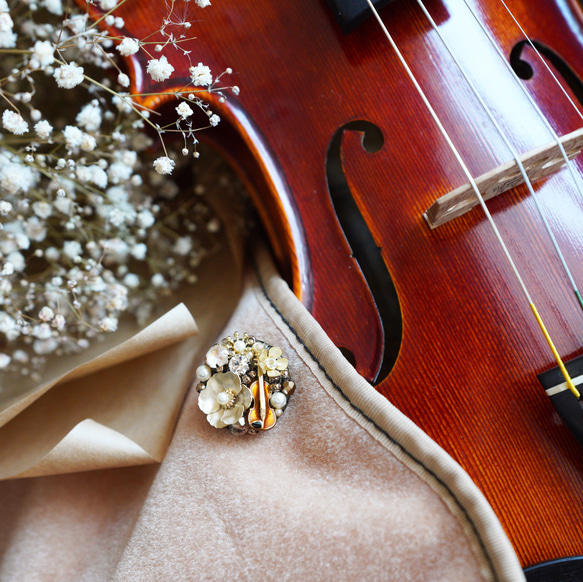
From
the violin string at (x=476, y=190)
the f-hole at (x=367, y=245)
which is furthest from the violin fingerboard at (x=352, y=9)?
the f-hole at (x=367, y=245)

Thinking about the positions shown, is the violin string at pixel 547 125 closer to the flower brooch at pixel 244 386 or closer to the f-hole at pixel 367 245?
the f-hole at pixel 367 245

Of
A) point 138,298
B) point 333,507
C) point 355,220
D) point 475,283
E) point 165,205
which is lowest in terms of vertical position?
point 333,507

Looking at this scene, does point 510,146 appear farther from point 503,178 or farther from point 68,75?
point 68,75

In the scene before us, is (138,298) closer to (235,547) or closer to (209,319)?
(209,319)

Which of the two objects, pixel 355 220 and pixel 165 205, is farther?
pixel 165 205

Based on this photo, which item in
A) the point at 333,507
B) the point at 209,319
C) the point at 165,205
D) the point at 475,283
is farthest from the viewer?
the point at 165,205

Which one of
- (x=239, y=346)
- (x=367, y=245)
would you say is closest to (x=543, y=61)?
(x=367, y=245)

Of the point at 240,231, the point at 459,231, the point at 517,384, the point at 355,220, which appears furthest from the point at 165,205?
the point at 517,384
